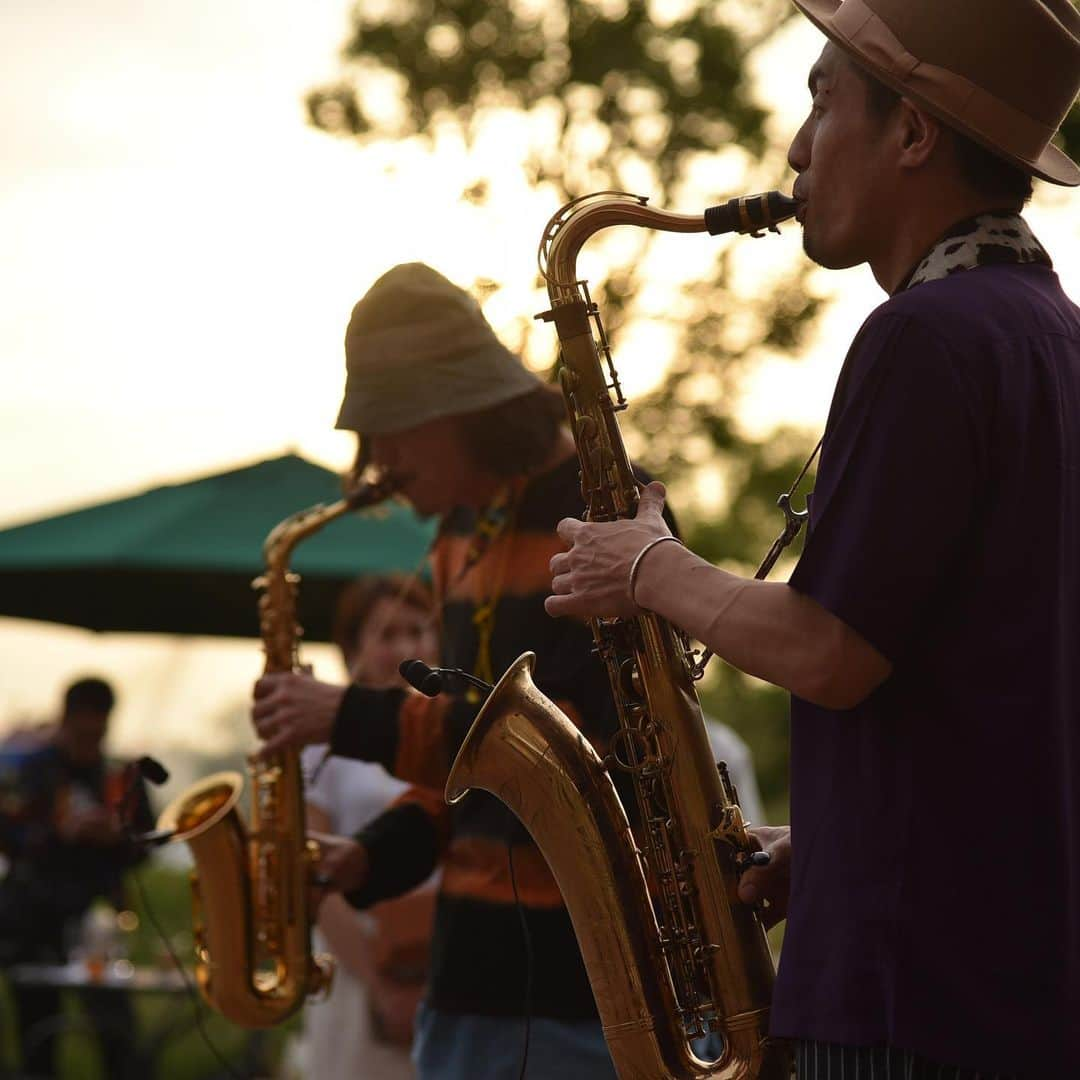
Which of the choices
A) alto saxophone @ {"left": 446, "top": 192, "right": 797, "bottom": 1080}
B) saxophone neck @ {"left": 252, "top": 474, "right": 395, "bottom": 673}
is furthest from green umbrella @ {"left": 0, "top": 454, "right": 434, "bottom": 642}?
alto saxophone @ {"left": 446, "top": 192, "right": 797, "bottom": 1080}

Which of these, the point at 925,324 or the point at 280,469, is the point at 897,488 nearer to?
Result: the point at 925,324

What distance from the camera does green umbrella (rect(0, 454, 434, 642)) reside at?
329 inches

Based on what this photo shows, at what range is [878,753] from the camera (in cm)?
231

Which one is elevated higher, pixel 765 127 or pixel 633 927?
pixel 765 127

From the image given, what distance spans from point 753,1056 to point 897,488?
108 centimetres

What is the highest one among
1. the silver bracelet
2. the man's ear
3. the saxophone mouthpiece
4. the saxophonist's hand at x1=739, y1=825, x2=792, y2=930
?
the man's ear

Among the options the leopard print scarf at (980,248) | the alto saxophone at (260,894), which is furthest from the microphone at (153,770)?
the leopard print scarf at (980,248)

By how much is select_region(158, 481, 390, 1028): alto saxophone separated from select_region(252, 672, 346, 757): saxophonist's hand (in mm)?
581

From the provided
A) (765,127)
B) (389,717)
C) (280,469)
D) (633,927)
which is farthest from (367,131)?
(633,927)

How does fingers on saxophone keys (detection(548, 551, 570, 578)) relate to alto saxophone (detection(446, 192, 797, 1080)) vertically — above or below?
above

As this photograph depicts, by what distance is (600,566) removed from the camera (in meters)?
2.68

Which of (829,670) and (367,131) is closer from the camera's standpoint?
(829,670)

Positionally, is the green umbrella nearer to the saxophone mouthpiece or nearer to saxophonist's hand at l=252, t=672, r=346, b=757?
saxophonist's hand at l=252, t=672, r=346, b=757

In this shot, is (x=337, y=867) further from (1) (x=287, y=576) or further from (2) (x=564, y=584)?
(2) (x=564, y=584)
